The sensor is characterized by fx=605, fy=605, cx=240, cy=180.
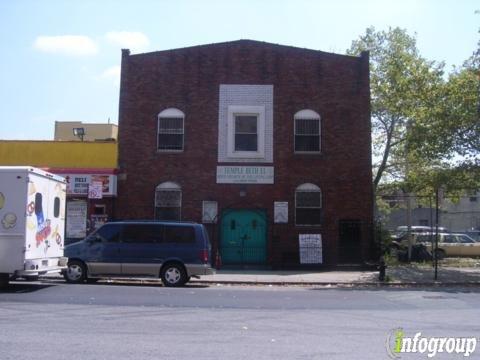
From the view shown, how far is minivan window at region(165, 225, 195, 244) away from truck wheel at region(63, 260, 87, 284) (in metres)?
2.63

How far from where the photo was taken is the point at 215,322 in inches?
406

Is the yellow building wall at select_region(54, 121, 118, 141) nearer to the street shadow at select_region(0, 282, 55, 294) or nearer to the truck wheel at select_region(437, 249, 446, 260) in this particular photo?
the truck wheel at select_region(437, 249, 446, 260)

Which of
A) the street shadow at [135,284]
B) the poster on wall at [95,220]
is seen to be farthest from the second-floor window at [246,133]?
the street shadow at [135,284]

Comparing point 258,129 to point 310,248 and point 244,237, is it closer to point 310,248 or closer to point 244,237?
point 244,237

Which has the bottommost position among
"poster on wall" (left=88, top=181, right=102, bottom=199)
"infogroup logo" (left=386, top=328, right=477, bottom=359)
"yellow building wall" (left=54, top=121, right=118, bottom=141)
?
"infogroup logo" (left=386, top=328, right=477, bottom=359)

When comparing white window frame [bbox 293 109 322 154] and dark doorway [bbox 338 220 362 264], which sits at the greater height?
white window frame [bbox 293 109 322 154]

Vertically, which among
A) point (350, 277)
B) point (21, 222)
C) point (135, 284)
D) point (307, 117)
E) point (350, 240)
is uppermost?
point (307, 117)

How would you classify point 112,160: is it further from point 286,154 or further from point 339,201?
point 339,201

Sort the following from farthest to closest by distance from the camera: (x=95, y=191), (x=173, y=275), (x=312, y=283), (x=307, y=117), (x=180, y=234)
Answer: (x=307, y=117) < (x=95, y=191) < (x=312, y=283) < (x=180, y=234) < (x=173, y=275)

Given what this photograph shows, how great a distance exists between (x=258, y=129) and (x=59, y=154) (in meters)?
8.17

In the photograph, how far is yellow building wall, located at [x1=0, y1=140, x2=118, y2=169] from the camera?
2456 cm

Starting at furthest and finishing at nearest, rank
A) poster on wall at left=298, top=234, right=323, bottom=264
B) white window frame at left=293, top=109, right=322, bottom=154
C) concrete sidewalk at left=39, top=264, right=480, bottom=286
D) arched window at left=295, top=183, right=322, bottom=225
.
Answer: white window frame at left=293, top=109, right=322, bottom=154
arched window at left=295, top=183, right=322, bottom=225
poster on wall at left=298, top=234, right=323, bottom=264
concrete sidewalk at left=39, top=264, right=480, bottom=286

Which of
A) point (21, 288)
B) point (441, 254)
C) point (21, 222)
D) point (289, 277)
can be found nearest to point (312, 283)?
point (289, 277)

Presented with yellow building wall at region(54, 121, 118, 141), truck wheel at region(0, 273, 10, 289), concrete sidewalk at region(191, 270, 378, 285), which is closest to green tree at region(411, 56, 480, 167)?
concrete sidewalk at region(191, 270, 378, 285)
